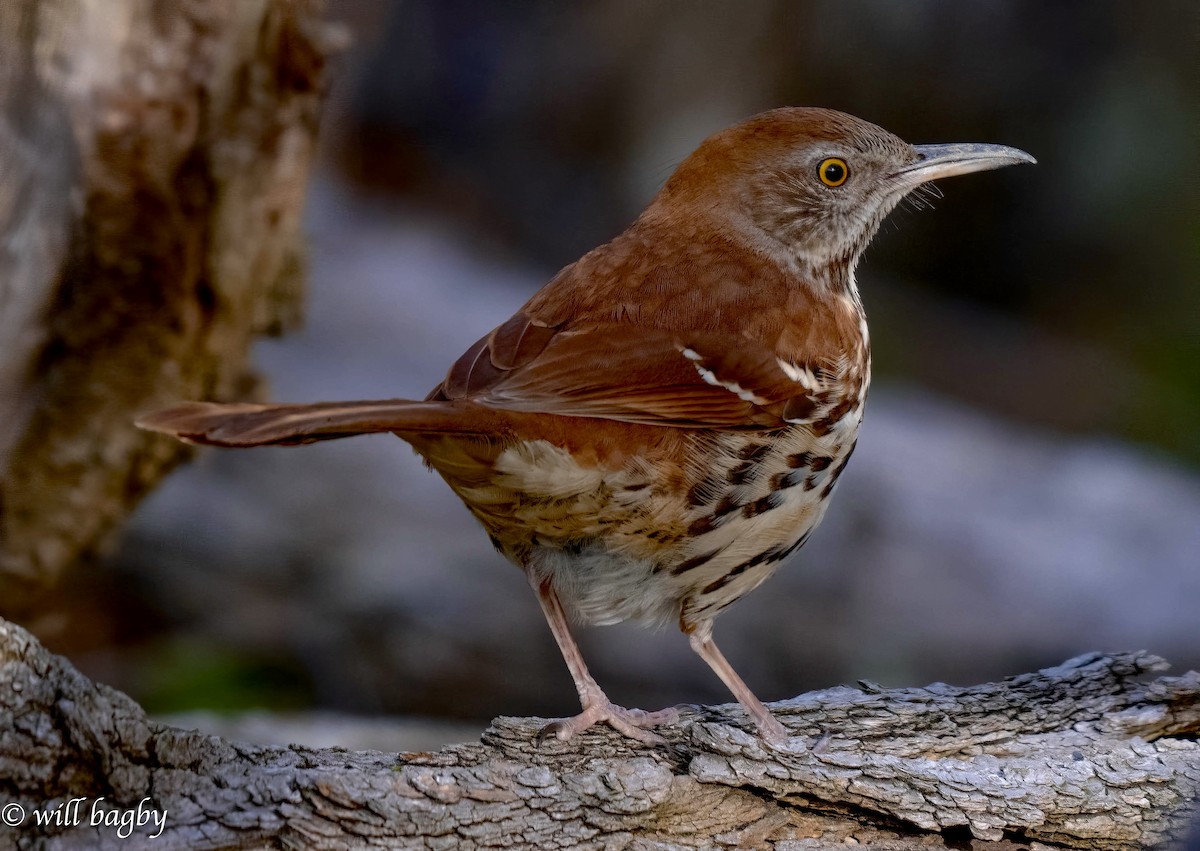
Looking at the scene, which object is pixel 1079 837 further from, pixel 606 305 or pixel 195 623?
pixel 195 623

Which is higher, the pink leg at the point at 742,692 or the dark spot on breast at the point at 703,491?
the dark spot on breast at the point at 703,491

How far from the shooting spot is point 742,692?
2910 millimetres

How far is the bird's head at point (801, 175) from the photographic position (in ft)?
10.5

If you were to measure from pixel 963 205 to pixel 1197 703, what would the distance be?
179 inches

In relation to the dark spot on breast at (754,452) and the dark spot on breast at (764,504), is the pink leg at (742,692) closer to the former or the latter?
the dark spot on breast at (764,504)

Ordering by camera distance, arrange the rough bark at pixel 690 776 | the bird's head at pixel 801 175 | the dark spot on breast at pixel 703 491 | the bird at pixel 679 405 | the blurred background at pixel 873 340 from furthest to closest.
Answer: the blurred background at pixel 873 340
the bird's head at pixel 801 175
the dark spot on breast at pixel 703 491
the bird at pixel 679 405
the rough bark at pixel 690 776

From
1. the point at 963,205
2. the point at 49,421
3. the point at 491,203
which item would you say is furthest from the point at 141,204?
the point at 963,205

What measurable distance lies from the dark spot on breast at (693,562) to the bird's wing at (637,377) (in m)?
0.29

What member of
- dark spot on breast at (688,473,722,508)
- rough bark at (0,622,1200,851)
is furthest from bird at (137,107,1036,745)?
rough bark at (0,622,1200,851)

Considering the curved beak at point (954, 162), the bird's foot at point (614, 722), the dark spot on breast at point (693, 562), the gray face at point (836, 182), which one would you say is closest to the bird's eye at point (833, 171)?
the gray face at point (836, 182)

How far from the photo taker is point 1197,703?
284 cm

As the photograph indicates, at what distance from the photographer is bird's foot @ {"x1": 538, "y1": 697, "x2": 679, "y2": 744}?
8.91 feet

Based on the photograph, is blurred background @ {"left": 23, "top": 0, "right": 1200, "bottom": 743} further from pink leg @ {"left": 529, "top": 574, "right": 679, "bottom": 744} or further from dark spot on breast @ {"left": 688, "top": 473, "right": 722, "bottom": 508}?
dark spot on breast @ {"left": 688, "top": 473, "right": 722, "bottom": 508}

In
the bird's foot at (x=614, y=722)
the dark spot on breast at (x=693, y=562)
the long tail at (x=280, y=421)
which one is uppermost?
the long tail at (x=280, y=421)
